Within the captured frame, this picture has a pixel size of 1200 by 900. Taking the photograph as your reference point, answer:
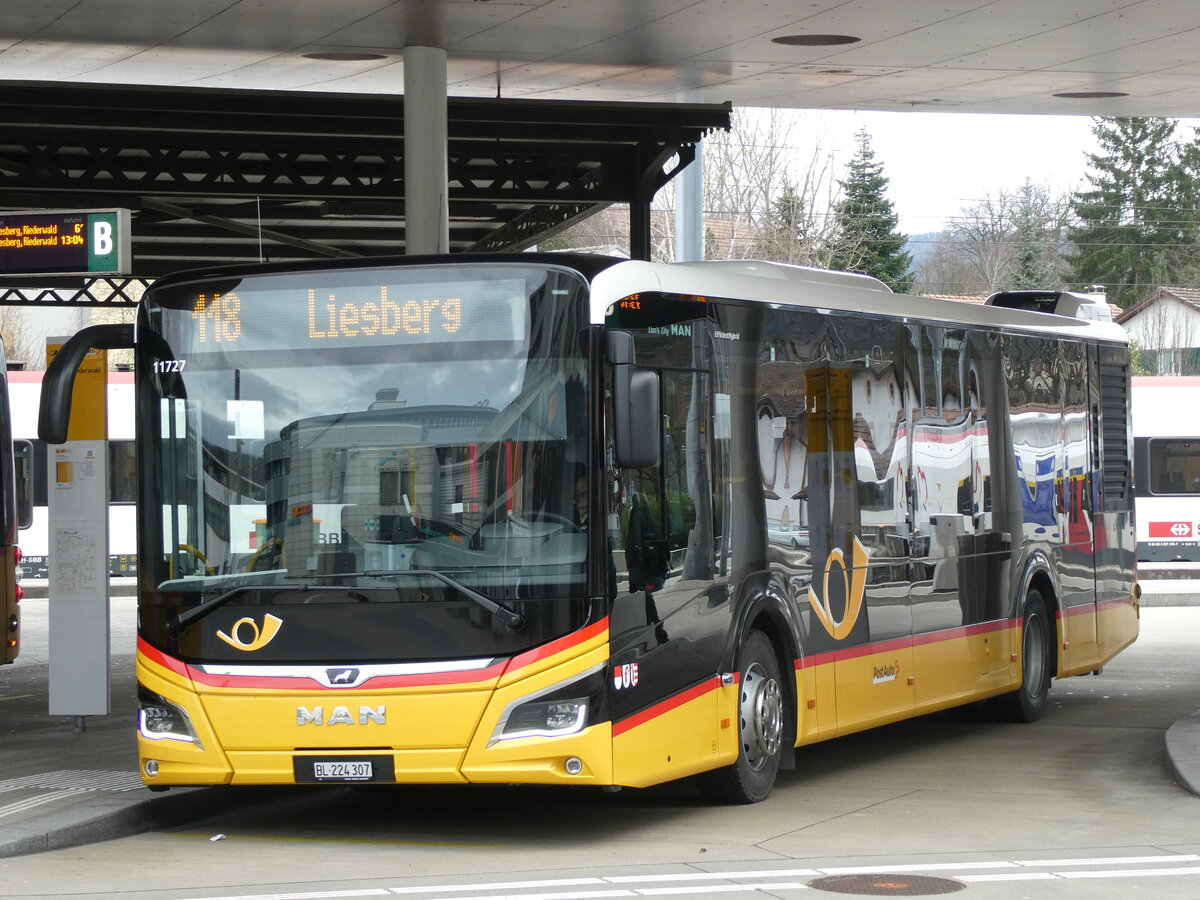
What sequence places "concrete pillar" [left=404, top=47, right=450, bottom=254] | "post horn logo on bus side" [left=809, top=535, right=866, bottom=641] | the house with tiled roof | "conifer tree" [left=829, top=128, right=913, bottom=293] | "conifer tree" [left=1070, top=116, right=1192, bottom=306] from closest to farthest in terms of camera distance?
"post horn logo on bus side" [left=809, top=535, right=866, bottom=641] → "concrete pillar" [left=404, top=47, right=450, bottom=254] → "conifer tree" [left=829, top=128, right=913, bottom=293] → the house with tiled roof → "conifer tree" [left=1070, top=116, right=1192, bottom=306]

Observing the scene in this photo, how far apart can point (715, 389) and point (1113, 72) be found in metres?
10.3

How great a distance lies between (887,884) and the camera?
26.9 ft

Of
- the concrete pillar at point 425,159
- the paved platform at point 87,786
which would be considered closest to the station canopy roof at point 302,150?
the concrete pillar at point 425,159

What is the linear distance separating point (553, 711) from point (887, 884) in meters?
1.77

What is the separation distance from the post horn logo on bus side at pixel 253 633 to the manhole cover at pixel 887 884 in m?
2.94

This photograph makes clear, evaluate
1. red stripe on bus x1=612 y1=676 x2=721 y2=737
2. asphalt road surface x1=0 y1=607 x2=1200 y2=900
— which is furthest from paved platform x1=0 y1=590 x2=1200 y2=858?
red stripe on bus x1=612 y1=676 x2=721 y2=737

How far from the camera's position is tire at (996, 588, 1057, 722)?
581 inches

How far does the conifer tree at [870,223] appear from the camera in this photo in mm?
62094

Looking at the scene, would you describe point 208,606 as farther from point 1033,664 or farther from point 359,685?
point 1033,664

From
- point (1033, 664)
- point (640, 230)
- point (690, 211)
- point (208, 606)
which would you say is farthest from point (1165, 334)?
point (208, 606)

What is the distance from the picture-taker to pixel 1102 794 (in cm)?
1120

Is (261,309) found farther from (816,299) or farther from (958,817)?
(958,817)

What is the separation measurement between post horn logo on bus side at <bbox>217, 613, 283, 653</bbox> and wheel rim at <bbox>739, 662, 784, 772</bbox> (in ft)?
8.62

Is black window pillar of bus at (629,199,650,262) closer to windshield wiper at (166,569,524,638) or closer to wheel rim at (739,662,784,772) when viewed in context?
wheel rim at (739,662,784,772)
